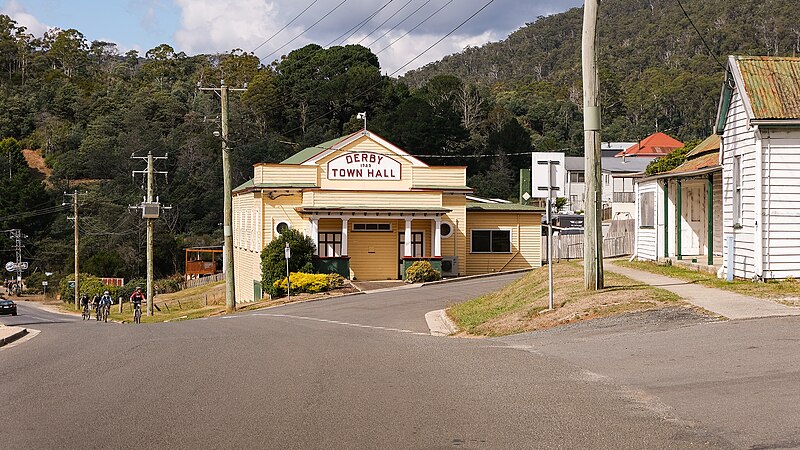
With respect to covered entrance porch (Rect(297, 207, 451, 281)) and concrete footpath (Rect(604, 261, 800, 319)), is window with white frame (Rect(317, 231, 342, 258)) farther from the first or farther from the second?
concrete footpath (Rect(604, 261, 800, 319))

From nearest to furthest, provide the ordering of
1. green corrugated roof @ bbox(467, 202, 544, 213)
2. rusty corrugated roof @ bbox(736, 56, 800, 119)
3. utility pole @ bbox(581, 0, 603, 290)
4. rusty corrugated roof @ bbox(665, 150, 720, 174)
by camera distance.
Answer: utility pole @ bbox(581, 0, 603, 290) → rusty corrugated roof @ bbox(736, 56, 800, 119) → rusty corrugated roof @ bbox(665, 150, 720, 174) → green corrugated roof @ bbox(467, 202, 544, 213)

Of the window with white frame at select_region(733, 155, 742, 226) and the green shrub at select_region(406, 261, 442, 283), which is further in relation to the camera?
the green shrub at select_region(406, 261, 442, 283)

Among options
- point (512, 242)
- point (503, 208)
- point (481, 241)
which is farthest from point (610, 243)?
point (481, 241)

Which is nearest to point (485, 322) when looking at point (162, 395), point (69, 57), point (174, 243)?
point (162, 395)

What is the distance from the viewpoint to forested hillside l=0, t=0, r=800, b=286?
8481 cm

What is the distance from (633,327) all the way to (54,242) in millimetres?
79762

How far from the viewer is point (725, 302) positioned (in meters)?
17.4

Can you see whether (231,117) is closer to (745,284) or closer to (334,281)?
(334,281)

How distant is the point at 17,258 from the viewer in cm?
8225

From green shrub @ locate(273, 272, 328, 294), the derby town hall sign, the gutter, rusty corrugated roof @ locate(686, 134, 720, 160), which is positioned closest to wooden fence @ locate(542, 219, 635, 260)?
the derby town hall sign

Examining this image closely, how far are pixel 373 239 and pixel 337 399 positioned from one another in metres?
33.9

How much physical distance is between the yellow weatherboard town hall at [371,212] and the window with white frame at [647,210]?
11.8 meters

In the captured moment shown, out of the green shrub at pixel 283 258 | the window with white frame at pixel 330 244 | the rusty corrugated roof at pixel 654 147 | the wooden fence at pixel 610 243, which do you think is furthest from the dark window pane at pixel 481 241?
the rusty corrugated roof at pixel 654 147

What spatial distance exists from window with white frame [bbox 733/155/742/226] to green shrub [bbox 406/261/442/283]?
19949mm
